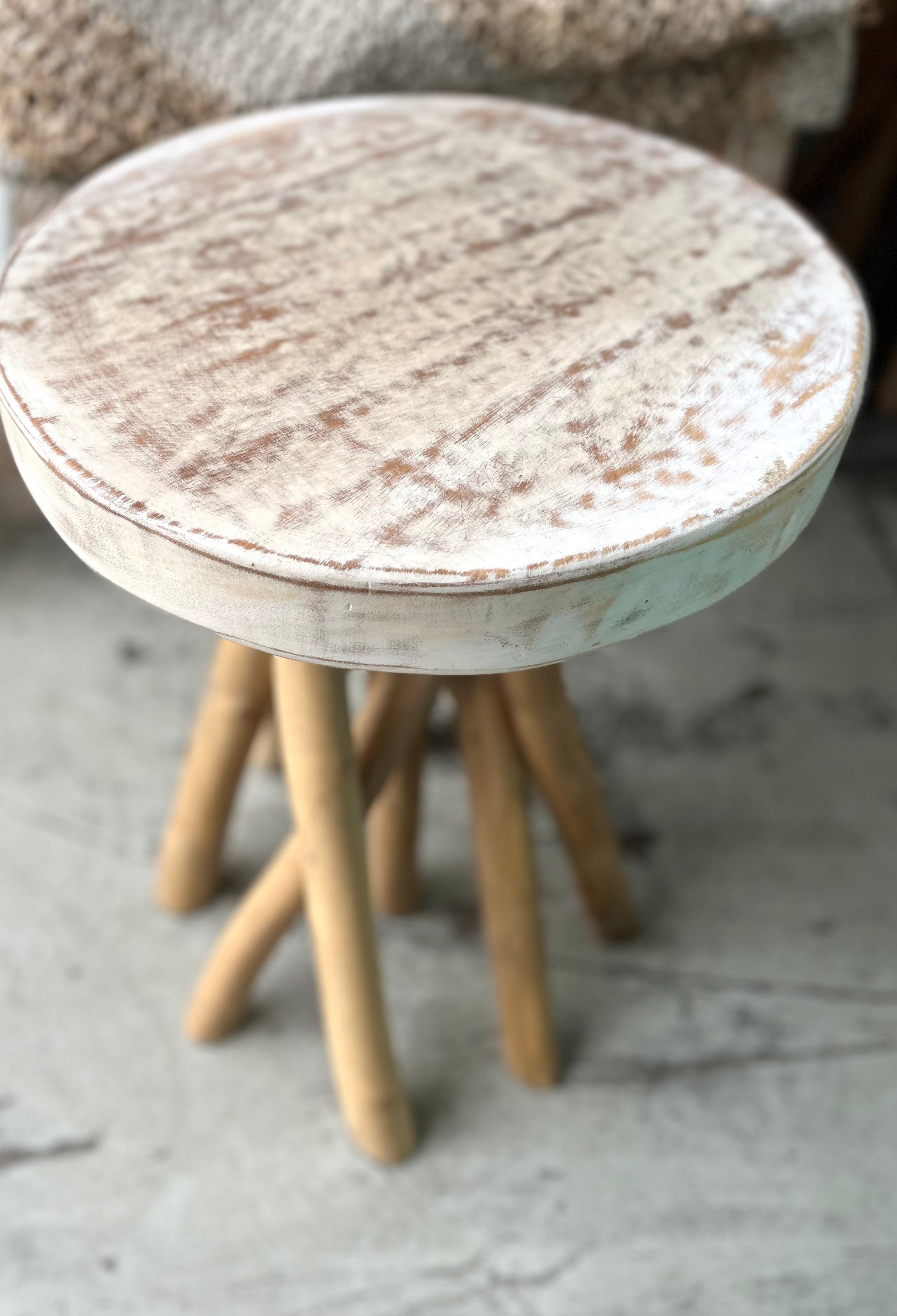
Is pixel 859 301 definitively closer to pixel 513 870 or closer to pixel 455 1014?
pixel 513 870

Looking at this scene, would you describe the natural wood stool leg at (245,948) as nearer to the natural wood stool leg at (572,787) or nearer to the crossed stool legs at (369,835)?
the crossed stool legs at (369,835)

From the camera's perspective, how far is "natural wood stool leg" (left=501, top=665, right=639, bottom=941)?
748 mm

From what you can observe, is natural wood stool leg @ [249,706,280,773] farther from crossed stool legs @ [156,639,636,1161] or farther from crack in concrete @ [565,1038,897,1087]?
crack in concrete @ [565,1038,897,1087]

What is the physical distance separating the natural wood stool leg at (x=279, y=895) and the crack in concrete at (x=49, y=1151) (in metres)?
0.10

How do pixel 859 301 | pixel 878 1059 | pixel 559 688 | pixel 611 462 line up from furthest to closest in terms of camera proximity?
pixel 878 1059, pixel 559 688, pixel 859 301, pixel 611 462

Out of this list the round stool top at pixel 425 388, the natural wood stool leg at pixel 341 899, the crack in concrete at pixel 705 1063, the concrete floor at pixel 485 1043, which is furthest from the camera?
the crack in concrete at pixel 705 1063

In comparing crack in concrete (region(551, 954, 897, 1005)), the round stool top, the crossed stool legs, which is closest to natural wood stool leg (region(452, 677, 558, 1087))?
the crossed stool legs

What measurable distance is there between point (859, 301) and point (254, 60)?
48 cm

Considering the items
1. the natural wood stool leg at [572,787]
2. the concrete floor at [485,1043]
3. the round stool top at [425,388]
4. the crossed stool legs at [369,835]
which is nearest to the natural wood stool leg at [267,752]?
the concrete floor at [485,1043]

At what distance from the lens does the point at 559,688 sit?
75 centimetres

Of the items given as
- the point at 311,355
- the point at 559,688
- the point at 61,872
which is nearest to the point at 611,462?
the point at 311,355

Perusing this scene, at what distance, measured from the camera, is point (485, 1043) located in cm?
86

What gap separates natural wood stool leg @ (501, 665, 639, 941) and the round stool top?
0.24 meters

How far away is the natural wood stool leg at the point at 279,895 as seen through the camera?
71 centimetres
